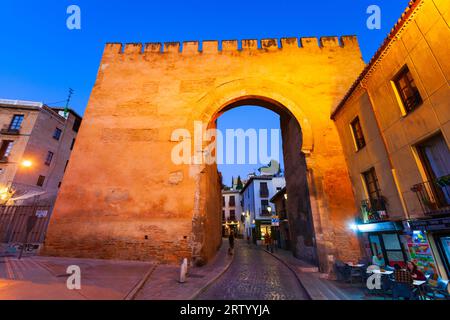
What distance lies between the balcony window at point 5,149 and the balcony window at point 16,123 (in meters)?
1.23

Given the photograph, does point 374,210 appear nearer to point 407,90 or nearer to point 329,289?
point 329,289

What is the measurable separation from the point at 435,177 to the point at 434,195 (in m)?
0.49

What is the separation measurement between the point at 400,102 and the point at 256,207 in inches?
950

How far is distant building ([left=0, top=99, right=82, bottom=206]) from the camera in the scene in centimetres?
1784

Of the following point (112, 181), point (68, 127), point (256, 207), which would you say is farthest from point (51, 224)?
point (256, 207)

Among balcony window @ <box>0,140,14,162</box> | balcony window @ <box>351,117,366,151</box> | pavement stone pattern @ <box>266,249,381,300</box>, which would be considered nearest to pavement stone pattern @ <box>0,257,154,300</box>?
pavement stone pattern @ <box>266,249,381,300</box>

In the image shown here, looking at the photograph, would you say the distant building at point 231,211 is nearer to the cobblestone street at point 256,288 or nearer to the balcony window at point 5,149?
the balcony window at point 5,149

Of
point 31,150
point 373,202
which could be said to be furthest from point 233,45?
point 31,150

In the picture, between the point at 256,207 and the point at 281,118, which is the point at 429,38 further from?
the point at 256,207

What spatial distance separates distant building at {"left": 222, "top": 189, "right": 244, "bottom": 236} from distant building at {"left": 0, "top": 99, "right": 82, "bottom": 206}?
2920 centimetres
